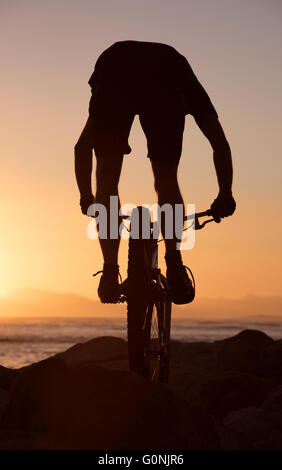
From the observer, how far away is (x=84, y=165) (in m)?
5.62

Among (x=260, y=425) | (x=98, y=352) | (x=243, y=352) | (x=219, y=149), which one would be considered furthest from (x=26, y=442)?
(x=243, y=352)

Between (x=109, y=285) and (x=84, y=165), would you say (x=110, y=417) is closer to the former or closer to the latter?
(x=109, y=285)

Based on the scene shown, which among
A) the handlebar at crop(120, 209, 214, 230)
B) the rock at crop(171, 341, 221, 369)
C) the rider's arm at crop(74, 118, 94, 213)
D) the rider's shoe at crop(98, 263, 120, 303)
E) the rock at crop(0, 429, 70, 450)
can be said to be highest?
the rider's arm at crop(74, 118, 94, 213)

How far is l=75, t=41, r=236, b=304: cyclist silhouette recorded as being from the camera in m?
5.16

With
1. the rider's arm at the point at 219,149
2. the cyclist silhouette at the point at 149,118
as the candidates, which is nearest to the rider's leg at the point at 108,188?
the cyclist silhouette at the point at 149,118

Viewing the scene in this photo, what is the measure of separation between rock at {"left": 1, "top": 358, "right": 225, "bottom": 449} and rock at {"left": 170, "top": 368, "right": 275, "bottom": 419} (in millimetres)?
2546

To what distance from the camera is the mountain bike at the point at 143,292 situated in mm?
5258

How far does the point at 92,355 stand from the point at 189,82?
19.1 feet

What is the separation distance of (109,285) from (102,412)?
4.00 ft

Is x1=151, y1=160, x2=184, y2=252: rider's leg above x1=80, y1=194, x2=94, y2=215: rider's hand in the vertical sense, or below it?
above

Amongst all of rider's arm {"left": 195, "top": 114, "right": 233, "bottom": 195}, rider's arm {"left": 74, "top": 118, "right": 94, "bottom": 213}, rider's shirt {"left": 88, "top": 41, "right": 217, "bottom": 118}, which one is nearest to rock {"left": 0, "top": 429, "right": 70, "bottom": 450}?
rider's arm {"left": 74, "top": 118, "right": 94, "bottom": 213}

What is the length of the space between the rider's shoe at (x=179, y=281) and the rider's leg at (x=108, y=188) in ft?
1.46

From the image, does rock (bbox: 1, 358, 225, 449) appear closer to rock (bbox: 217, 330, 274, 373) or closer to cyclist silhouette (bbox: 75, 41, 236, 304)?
cyclist silhouette (bbox: 75, 41, 236, 304)
